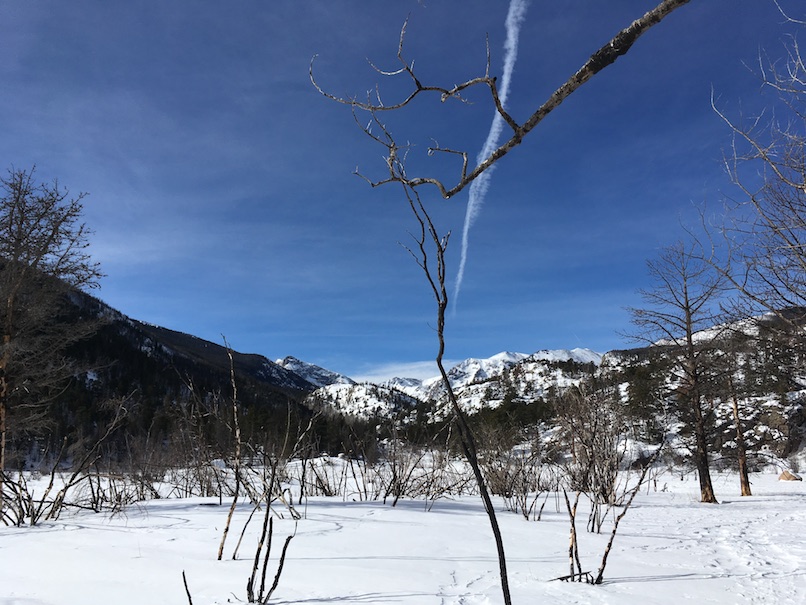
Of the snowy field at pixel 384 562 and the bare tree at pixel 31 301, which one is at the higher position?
the bare tree at pixel 31 301

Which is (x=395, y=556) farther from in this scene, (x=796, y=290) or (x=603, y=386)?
(x=796, y=290)

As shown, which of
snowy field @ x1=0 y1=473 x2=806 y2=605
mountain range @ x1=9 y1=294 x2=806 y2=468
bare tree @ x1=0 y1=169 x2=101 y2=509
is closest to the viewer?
snowy field @ x1=0 y1=473 x2=806 y2=605

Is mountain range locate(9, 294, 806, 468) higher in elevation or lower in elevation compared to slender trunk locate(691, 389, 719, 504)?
higher

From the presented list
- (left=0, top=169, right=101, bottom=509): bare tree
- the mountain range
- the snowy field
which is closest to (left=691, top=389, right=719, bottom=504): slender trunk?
the mountain range

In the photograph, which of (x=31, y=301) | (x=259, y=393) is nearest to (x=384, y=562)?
(x=31, y=301)

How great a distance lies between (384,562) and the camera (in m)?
3.98

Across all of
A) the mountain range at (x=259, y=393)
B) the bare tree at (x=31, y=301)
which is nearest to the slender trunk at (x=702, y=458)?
the mountain range at (x=259, y=393)

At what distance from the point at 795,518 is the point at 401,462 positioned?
22.1ft

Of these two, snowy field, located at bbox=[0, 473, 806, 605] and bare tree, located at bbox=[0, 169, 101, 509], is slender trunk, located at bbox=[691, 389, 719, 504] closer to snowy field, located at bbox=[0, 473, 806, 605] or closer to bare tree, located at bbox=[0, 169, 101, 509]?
snowy field, located at bbox=[0, 473, 806, 605]

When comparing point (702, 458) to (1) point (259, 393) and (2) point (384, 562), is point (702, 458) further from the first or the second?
(1) point (259, 393)

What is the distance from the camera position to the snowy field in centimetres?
315

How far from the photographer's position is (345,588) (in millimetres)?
3211

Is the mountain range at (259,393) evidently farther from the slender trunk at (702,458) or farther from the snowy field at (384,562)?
the slender trunk at (702,458)

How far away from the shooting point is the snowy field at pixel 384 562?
315 centimetres
